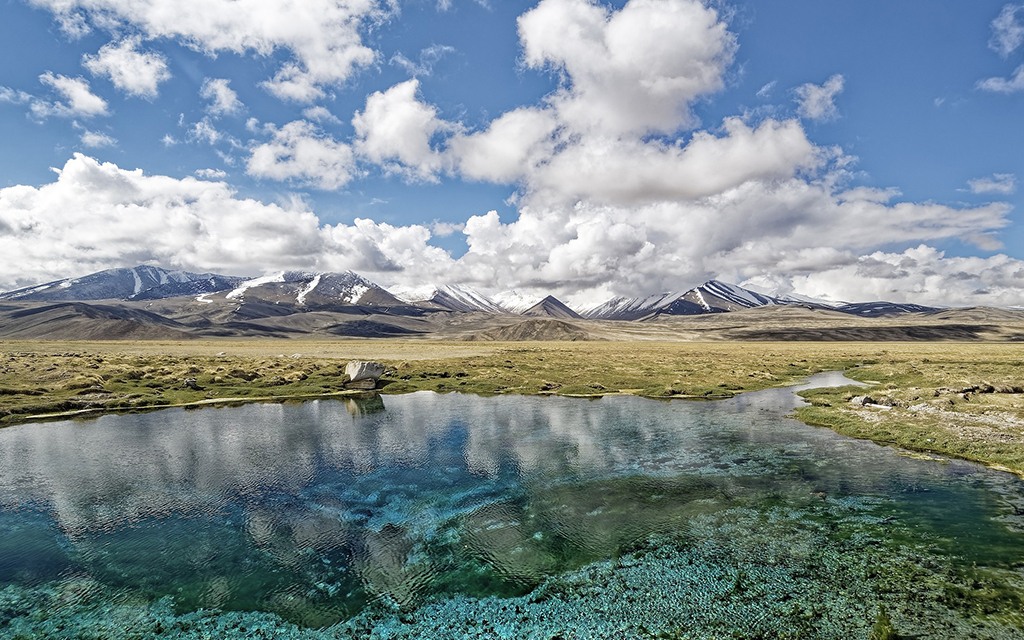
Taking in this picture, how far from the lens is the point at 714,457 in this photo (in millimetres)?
34000

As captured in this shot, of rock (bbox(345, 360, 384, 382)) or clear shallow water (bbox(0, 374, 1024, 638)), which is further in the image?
rock (bbox(345, 360, 384, 382))

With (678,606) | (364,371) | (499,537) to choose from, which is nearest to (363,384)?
(364,371)

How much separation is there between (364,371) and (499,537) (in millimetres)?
50383

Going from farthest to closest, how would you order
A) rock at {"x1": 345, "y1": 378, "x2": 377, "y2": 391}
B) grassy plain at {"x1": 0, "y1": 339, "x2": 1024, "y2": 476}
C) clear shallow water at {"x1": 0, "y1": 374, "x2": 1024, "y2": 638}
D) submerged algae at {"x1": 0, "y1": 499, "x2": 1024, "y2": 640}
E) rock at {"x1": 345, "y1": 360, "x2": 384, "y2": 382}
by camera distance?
rock at {"x1": 345, "y1": 360, "x2": 384, "y2": 382} < rock at {"x1": 345, "y1": 378, "x2": 377, "y2": 391} < grassy plain at {"x1": 0, "y1": 339, "x2": 1024, "y2": 476} < clear shallow water at {"x1": 0, "y1": 374, "x2": 1024, "y2": 638} < submerged algae at {"x1": 0, "y1": 499, "x2": 1024, "y2": 640}

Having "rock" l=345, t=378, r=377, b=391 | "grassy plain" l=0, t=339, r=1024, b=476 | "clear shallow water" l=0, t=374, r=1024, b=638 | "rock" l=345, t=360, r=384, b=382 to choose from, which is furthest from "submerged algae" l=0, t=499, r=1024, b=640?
"rock" l=345, t=360, r=384, b=382

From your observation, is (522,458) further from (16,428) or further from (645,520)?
(16,428)

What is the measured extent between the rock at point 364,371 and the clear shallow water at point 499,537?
2842 centimetres

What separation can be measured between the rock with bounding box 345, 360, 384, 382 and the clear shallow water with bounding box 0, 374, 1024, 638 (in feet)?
93.2

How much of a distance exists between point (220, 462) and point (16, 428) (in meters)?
24.0

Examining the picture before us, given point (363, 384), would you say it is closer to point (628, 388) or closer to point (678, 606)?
point (628, 388)

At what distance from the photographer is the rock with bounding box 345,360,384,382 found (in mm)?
67750

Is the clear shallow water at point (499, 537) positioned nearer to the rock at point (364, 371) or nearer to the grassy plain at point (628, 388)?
the grassy plain at point (628, 388)

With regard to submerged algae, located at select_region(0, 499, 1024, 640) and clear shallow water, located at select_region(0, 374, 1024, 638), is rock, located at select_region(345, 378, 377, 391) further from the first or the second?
submerged algae, located at select_region(0, 499, 1024, 640)

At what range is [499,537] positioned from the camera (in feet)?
73.9
